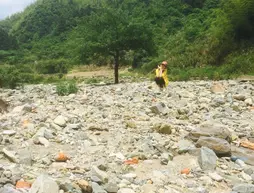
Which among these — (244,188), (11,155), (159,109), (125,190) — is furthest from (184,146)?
(11,155)

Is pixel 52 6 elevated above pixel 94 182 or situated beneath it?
elevated above

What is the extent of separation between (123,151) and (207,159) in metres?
1.58

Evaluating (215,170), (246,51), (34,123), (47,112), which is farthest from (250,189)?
(246,51)

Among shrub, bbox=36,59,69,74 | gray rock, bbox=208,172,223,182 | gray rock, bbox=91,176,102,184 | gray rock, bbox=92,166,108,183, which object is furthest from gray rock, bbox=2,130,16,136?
shrub, bbox=36,59,69,74

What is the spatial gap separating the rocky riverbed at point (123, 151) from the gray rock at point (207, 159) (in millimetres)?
18

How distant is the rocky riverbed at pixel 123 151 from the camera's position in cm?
510

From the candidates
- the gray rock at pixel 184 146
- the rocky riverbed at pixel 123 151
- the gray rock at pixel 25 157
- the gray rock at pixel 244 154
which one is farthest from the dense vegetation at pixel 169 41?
the gray rock at pixel 25 157

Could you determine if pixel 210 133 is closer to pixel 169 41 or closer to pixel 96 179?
pixel 96 179

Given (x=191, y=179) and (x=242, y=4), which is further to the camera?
(x=242, y=4)

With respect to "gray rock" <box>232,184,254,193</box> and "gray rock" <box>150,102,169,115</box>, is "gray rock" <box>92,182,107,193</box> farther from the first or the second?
"gray rock" <box>150,102,169,115</box>

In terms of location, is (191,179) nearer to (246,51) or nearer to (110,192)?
(110,192)

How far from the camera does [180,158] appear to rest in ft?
21.8

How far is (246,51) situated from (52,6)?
264 ft

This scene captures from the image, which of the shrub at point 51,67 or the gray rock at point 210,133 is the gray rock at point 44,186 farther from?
the shrub at point 51,67
